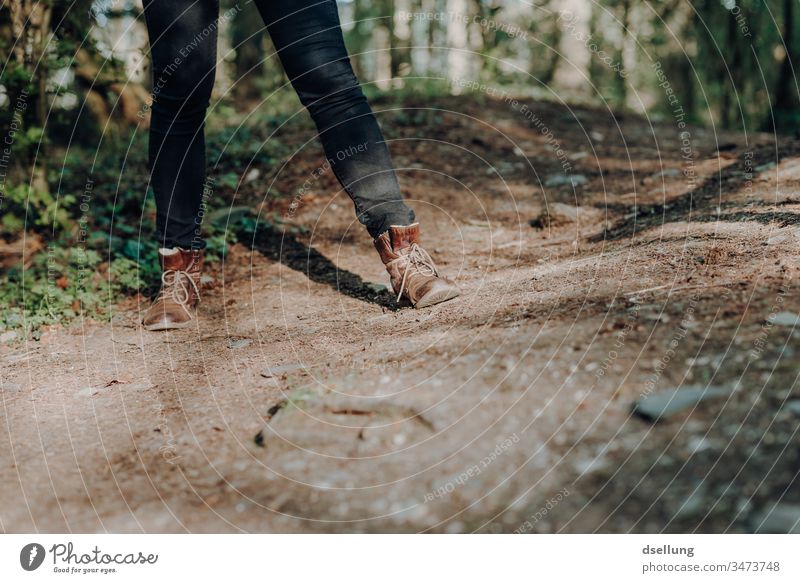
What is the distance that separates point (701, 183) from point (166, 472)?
12.1 feet

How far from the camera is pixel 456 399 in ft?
5.89

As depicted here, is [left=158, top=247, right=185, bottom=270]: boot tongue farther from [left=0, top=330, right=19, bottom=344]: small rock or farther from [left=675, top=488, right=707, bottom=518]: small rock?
[left=675, top=488, right=707, bottom=518]: small rock

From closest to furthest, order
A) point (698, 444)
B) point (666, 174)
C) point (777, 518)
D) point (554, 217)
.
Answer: point (777, 518)
point (698, 444)
point (554, 217)
point (666, 174)

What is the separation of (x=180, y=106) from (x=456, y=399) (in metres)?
1.91

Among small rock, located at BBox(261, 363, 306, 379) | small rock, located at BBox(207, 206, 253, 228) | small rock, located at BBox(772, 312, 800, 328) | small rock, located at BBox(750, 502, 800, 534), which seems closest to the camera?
small rock, located at BBox(750, 502, 800, 534)

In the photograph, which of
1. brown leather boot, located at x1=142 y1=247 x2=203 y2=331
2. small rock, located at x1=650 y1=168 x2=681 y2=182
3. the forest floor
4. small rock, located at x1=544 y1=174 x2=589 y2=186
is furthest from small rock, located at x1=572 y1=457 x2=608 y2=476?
small rock, located at x1=650 y1=168 x2=681 y2=182

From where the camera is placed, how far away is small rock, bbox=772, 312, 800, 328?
1.84 m

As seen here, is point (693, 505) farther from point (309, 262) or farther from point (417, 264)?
point (309, 262)

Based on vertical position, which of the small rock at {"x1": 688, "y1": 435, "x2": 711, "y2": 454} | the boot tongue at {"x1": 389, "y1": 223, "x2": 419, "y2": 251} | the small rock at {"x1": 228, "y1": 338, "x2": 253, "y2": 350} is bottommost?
the small rock at {"x1": 688, "y1": 435, "x2": 711, "y2": 454}

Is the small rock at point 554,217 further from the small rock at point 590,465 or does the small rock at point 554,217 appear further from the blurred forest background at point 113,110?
the small rock at point 590,465

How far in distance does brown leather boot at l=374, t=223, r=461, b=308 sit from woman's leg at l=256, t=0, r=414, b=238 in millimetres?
52

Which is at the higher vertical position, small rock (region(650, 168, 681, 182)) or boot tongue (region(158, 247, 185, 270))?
small rock (region(650, 168, 681, 182))

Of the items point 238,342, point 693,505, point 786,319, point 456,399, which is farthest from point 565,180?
point 693,505
